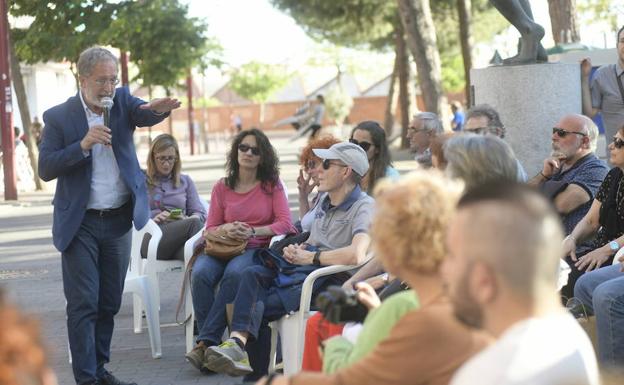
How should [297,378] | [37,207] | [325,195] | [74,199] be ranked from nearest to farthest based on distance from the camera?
1. [297,378]
2. [74,199]
3. [325,195]
4. [37,207]

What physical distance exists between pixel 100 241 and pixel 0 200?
18.8m

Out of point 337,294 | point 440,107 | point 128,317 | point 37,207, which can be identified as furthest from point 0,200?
point 337,294

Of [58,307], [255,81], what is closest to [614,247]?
[58,307]

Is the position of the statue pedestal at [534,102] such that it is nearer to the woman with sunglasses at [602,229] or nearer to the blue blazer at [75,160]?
the woman with sunglasses at [602,229]

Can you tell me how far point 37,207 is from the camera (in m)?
23.1

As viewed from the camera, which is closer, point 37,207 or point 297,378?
point 297,378

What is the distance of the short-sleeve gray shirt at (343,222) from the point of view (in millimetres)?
6633

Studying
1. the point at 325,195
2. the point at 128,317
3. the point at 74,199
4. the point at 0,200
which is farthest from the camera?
the point at 0,200

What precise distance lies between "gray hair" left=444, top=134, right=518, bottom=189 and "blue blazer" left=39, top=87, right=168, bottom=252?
84.9 inches

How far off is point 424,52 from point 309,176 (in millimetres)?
17664

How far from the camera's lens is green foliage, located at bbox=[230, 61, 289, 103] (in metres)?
108

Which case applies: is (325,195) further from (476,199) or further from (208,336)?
(476,199)

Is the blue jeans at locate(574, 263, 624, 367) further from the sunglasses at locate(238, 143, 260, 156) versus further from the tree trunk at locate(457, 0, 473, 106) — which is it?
the tree trunk at locate(457, 0, 473, 106)

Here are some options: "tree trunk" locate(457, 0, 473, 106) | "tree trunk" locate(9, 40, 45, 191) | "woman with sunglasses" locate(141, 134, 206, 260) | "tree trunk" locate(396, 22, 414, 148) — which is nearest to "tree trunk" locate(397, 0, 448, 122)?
"tree trunk" locate(457, 0, 473, 106)
